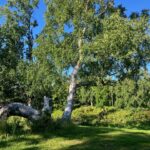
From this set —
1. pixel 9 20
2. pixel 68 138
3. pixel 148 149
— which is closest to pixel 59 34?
pixel 9 20

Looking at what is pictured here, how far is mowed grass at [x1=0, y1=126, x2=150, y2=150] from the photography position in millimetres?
11391

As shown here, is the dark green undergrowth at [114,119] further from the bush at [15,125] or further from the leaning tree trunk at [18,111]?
the leaning tree trunk at [18,111]

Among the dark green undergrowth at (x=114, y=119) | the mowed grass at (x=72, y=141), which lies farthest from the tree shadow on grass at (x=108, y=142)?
the dark green undergrowth at (x=114, y=119)

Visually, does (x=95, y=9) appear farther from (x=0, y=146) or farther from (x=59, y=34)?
(x=0, y=146)

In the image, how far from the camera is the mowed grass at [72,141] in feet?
37.4

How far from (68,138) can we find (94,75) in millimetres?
15818

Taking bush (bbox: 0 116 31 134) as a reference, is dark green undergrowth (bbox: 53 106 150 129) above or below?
above

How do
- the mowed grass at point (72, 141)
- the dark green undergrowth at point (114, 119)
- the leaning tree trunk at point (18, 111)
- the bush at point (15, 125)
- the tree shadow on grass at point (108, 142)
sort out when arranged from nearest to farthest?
the tree shadow on grass at point (108, 142), the mowed grass at point (72, 141), the bush at point (15, 125), the leaning tree trunk at point (18, 111), the dark green undergrowth at point (114, 119)

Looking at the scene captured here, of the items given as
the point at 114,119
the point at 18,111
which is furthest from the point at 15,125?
the point at 114,119

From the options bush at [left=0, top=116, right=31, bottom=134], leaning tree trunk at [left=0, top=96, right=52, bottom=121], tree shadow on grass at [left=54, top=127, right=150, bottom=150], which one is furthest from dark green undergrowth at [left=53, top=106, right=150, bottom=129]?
tree shadow on grass at [left=54, top=127, right=150, bottom=150]

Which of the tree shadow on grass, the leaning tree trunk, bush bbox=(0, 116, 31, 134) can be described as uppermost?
A: the leaning tree trunk

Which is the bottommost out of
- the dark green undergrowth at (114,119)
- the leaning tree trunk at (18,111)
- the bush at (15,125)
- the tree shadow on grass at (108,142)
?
the tree shadow on grass at (108,142)

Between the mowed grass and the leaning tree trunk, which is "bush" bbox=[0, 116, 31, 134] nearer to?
the leaning tree trunk

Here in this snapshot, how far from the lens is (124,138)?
1302 centimetres
